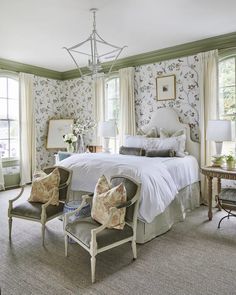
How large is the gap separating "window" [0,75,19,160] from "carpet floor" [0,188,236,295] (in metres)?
3.00

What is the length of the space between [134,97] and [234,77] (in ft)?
6.61

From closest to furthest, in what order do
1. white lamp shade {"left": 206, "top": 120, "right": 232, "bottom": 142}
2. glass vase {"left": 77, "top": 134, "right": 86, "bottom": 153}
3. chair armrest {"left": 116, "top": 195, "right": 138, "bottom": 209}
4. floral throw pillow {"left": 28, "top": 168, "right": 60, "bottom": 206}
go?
chair armrest {"left": 116, "top": 195, "right": 138, "bottom": 209}
floral throw pillow {"left": 28, "top": 168, "right": 60, "bottom": 206}
white lamp shade {"left": 206, "top": 120, "right": 232, "bottom": 142}
glass vase {"left": 77, "top": 134, "right": 86, "bottom": 153}

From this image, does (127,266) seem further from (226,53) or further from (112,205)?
(226,53)

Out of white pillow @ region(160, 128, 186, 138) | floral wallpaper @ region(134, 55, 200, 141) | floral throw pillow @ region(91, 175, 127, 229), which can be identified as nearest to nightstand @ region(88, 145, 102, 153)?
floral wallpaper @ region(134, 55, 200, 141)

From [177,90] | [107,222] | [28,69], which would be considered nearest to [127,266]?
[107,222]

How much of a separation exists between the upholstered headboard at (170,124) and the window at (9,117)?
10.00ft

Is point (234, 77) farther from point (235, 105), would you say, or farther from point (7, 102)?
point (7, 102)

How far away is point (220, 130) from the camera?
405 cm

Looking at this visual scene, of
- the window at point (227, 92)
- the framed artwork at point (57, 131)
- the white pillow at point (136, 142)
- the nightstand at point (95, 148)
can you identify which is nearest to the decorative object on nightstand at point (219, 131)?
the window at point (227, 92)

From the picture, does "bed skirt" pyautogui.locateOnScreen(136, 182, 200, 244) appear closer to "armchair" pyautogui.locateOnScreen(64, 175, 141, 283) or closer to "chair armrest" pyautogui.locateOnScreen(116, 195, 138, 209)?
"armchair" pyautogui.locateOnScreen(64, 175, 141, 283)

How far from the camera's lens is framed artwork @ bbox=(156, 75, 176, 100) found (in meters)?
5.23

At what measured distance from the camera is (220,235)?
3.41m

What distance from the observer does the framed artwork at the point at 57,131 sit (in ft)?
22.2

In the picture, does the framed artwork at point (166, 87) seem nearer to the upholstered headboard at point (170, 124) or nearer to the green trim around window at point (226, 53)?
the upholstered headboard at point (170, 124)
